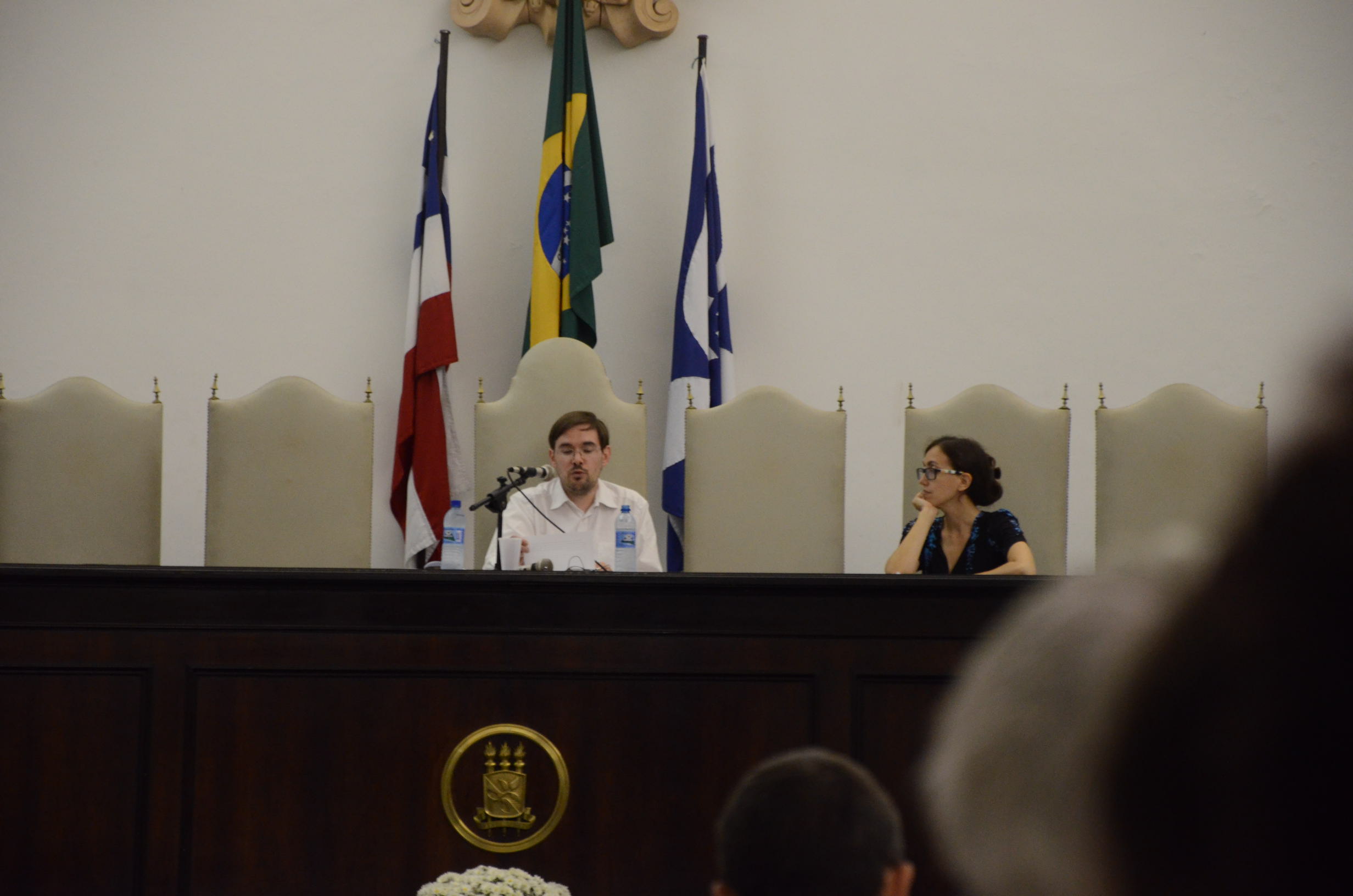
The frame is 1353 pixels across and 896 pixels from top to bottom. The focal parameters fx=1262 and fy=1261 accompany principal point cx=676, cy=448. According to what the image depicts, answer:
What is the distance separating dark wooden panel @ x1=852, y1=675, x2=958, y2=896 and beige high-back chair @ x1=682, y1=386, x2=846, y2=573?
1.49 meters

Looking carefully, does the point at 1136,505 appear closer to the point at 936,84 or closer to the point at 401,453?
the point at 936,84

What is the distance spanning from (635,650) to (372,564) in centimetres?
279

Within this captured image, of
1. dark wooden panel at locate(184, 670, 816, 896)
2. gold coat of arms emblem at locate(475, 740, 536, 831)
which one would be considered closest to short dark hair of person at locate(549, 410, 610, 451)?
dark wooden panel at locate(184, 670, 816, 896)

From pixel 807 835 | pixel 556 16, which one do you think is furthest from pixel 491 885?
pixel 556 16

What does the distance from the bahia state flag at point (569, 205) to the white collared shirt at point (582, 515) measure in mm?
1136

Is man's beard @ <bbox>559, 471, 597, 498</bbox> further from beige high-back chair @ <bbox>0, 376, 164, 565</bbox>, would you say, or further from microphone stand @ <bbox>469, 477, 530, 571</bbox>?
beige high-back chair @ <bbox>0, 376, 164, 565</bbox>

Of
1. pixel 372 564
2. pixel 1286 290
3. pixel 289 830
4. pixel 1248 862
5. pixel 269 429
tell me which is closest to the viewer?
pixel 1248 862

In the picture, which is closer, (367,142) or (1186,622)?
(1186,622)

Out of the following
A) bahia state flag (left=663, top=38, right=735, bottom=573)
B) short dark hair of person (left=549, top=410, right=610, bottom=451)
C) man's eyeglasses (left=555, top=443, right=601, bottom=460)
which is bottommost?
man's eyeglasses (left=555, top=443, right=601, bottom=460)

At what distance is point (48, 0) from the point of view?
5793 mm

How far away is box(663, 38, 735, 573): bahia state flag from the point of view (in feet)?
18.2

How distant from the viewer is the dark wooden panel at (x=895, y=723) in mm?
3016

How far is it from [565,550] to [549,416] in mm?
1149

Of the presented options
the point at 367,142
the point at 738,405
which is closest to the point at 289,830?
the point at 738,405
